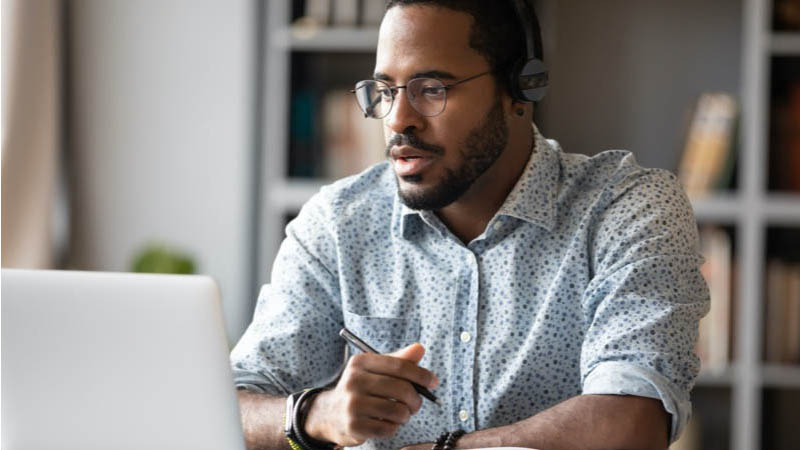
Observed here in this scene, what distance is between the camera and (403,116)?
1467 millimetres

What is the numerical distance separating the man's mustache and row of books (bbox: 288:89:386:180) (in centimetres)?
130

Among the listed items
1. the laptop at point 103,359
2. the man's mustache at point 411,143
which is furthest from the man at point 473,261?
the laptop at point 103,359

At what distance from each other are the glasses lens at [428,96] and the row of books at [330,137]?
1305 mm

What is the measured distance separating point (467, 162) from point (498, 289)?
19cm

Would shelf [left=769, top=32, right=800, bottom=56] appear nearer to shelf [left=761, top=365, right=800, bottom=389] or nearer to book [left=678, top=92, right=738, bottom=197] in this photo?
book [left=678, top=92, right=738, bottom=197]

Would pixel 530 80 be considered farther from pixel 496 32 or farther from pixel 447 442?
pixel 447 442

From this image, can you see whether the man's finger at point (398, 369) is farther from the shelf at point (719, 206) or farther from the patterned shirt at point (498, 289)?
the shelf at point (719, 206)

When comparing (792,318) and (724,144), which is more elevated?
(724,144)

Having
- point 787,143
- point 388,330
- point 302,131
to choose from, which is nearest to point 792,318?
point 787,143

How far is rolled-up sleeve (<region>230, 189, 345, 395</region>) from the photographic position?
1478 mm

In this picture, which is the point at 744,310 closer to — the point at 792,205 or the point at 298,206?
the point at 792,205

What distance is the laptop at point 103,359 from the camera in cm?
90

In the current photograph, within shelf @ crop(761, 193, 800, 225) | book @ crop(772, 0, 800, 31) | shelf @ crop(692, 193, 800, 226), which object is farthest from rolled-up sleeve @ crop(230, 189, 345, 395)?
book @ crop(772, 0, 800, 31)

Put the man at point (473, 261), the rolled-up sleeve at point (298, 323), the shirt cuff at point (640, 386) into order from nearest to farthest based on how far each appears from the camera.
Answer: the shirt cuff at point (640, 386), the man at point (473, 261), the rolled-up sleeve at point (298, 323)
